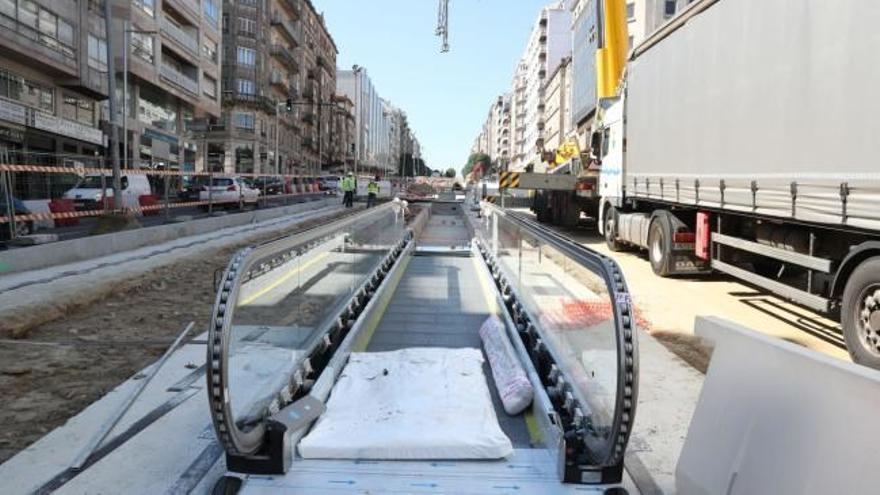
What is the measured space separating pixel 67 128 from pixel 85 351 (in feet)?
102

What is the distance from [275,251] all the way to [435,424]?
1429 mm

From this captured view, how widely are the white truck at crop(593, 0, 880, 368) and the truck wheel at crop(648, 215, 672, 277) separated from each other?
0.12 ft

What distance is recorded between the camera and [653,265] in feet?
46.2

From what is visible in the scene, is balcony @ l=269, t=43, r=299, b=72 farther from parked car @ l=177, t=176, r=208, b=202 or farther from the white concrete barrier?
the white concrete barrier

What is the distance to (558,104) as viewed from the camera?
109562 mm

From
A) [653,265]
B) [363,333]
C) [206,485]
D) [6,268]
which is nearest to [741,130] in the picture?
[653,265]

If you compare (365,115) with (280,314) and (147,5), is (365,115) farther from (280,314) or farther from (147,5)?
(280,314)

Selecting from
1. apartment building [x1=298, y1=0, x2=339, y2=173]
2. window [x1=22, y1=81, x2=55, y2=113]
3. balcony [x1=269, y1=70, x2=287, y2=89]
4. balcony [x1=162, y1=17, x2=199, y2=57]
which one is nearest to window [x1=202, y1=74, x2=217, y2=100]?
balcony [x1=162, y1=17, x2=199, y2=57]

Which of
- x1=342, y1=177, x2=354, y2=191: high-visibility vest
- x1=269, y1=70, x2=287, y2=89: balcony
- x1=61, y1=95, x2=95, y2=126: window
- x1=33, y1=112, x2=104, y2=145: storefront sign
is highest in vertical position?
x1=269, y1=70, x2=287, y2=89: balcony

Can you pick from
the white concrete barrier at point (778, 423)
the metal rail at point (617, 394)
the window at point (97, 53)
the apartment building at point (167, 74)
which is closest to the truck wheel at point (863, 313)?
the metal rail at point (617, 394)

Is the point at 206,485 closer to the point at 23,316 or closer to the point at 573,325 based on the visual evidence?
the point at 573,325

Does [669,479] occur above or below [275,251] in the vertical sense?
below

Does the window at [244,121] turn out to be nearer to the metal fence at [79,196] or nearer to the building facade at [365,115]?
the metal fence at [79,196]

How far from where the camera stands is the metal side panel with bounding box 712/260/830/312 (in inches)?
315
